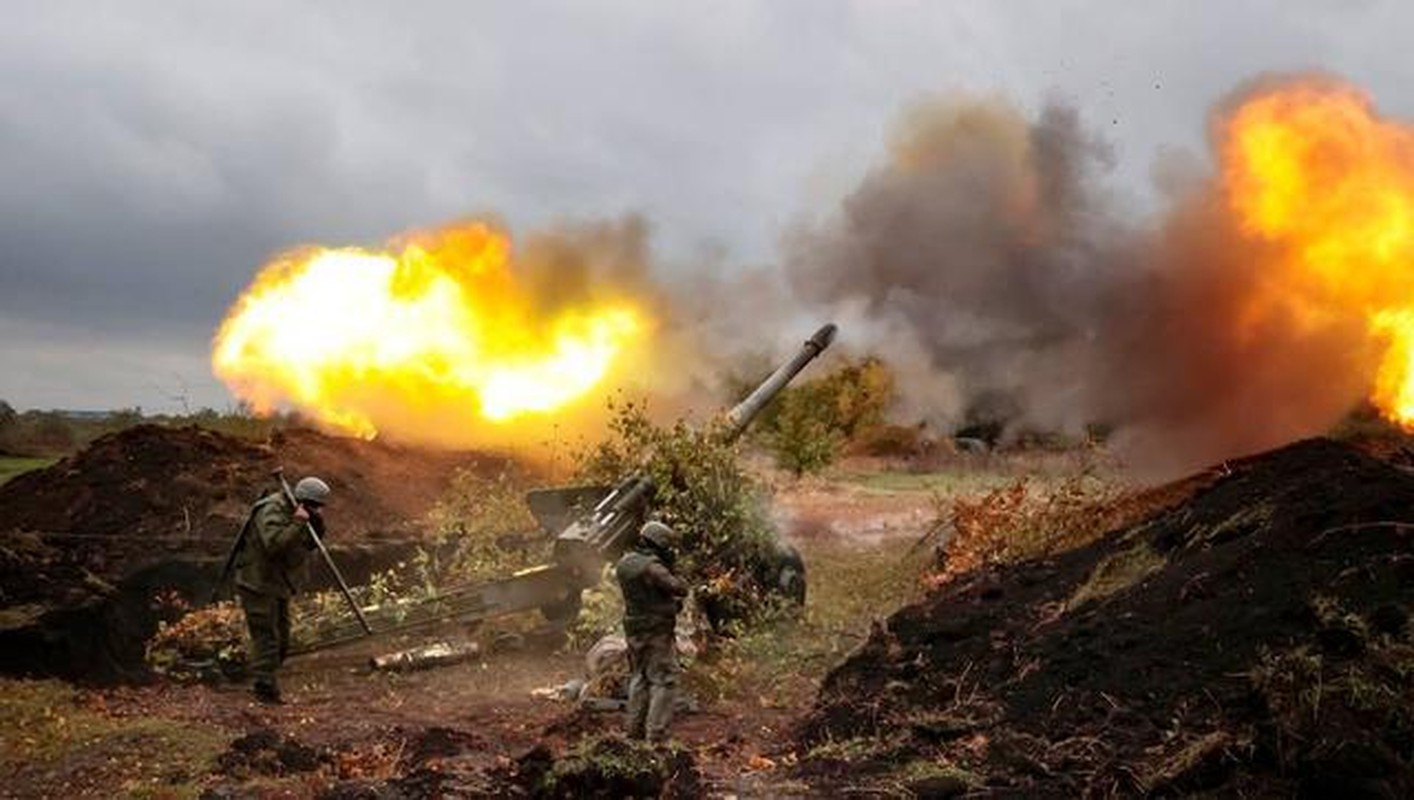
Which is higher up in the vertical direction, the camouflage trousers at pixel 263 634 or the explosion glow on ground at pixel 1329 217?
the explosion glow on ground at pixel 1329 217

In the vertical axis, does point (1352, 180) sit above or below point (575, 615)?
above

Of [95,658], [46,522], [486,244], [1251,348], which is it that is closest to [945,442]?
[486,244]

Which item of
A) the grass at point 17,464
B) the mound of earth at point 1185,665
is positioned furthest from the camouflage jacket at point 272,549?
the grass at point 17,464

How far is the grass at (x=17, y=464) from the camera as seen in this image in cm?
2652

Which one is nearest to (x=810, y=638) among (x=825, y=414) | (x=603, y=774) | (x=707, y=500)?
(x=707, y=500)

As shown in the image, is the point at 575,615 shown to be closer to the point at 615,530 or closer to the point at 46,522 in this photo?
the point at 615,530

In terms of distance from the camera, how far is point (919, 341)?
16547 mm

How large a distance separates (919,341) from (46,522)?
12804 mm

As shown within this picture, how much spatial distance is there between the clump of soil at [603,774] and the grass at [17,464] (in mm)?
21855

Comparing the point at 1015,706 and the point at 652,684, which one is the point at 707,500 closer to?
the point at 652,684

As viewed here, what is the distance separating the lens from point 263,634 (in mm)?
11445

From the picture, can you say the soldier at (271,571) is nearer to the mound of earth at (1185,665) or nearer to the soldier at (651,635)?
the soldier at (651,635)

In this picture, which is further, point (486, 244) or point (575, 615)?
point (486, 244)

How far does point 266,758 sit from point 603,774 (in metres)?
2.73
